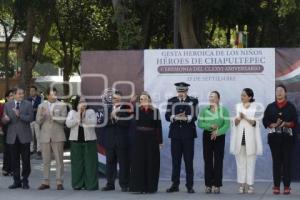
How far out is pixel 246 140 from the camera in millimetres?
12680

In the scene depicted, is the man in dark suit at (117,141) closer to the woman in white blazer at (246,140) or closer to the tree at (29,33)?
the woman in white blazer at (246,140)

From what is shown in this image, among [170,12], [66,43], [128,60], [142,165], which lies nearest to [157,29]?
[170,12]

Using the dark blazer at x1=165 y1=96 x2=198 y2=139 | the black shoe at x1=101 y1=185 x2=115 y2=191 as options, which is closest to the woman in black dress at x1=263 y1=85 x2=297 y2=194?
the dark blazer at x1=165 y1=96 x2=198 y2=139

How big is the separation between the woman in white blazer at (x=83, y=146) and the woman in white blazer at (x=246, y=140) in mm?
2642

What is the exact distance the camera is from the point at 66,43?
36.3 m

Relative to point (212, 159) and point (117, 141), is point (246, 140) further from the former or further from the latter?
point (117, 141)

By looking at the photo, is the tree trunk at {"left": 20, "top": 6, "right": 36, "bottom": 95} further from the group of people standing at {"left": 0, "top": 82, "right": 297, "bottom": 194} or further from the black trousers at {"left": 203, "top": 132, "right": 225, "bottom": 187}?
the black trousers at {"left": 203, "top": 132, "right": 225, "bottom": 187}

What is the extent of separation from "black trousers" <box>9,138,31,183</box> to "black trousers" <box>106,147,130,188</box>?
5.06 feet

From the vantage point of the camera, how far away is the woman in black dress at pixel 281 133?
12.6 metres

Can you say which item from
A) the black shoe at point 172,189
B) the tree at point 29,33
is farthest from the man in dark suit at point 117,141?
the tree at point 29,33

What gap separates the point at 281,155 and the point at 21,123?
494 centimetres

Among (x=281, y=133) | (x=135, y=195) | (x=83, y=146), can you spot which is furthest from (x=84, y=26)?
(x=281, y=133)

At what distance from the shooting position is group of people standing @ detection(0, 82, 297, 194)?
41.5 ft

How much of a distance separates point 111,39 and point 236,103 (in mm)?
20195
